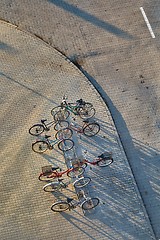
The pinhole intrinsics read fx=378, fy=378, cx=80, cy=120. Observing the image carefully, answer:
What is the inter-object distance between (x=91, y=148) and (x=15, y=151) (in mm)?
2326

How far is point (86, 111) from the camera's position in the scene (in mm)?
12039

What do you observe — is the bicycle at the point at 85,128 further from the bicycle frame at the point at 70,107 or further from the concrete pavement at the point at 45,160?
the bicycle frame at the point at 70,107

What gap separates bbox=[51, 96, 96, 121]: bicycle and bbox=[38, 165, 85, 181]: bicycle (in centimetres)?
192

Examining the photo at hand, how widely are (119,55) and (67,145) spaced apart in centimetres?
426

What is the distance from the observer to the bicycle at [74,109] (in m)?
11.8

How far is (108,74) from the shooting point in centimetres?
1333

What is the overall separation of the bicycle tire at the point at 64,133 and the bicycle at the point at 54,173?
1.15 m

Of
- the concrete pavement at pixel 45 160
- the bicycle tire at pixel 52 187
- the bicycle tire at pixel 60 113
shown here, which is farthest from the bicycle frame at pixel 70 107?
the bicycle tire at pixel 52 187

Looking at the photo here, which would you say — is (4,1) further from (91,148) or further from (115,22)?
(91,148)

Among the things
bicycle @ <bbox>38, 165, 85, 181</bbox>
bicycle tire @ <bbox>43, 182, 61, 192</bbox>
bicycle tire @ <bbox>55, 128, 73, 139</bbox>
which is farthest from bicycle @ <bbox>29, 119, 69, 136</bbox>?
bicycle tire @ <bbox>43, 182, 61, 192</bbox>

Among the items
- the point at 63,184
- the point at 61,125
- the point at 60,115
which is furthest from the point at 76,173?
the point at 60,115

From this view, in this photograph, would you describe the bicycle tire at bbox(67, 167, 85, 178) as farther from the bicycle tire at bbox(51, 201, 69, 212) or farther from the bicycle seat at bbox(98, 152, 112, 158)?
the bicycle tire at bbox(51, 201, 69, 212)

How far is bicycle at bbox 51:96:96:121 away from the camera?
11.8 meters

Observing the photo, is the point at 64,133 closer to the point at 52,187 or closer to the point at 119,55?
the point at 52,187
